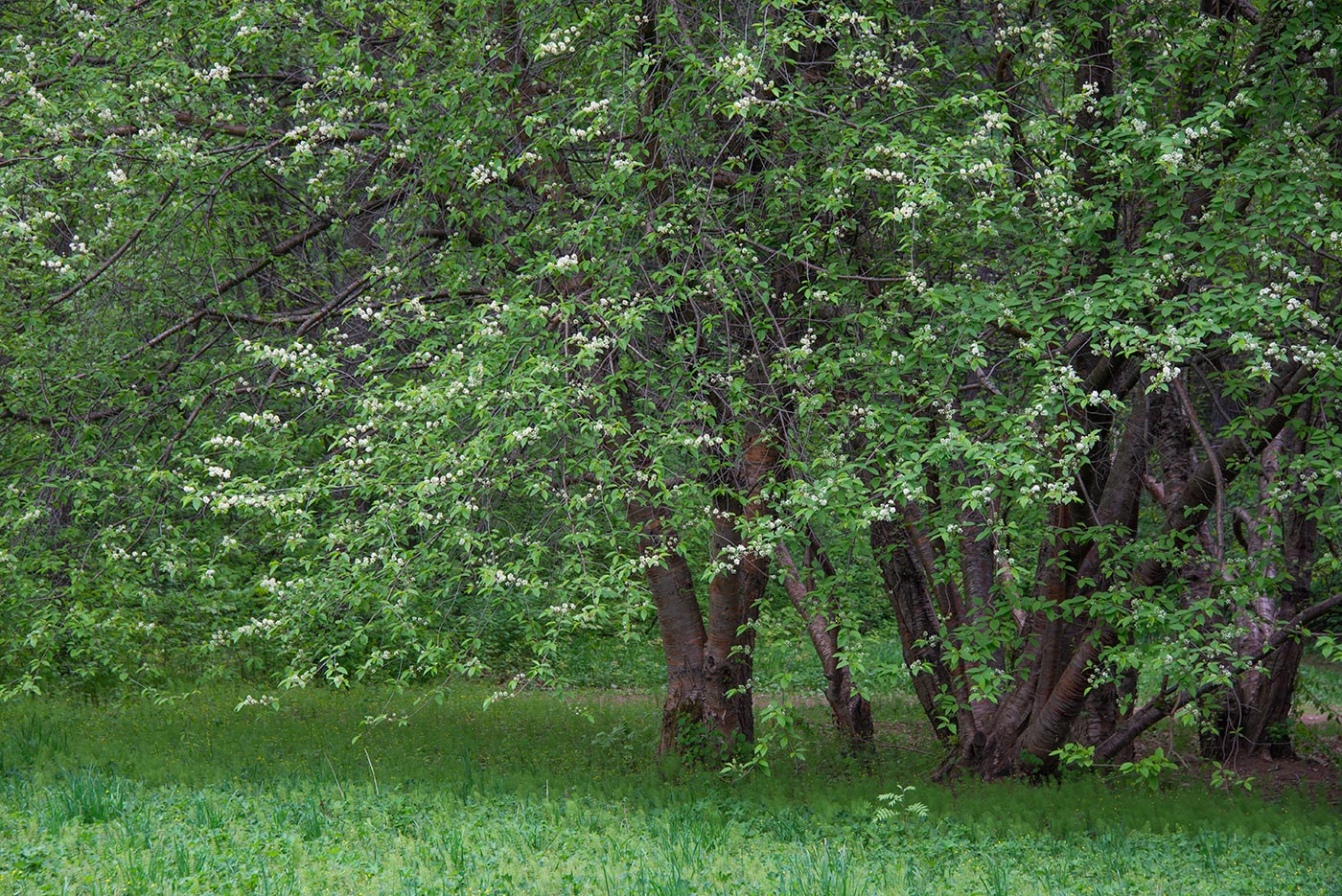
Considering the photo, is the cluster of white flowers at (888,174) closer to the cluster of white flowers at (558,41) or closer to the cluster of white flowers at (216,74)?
the cluster of white flowers at (558,41)

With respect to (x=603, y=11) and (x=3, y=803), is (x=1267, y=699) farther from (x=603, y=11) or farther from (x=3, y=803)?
(x=3, y=803)

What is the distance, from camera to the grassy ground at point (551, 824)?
576 centimetres

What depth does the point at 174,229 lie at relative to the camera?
897cm

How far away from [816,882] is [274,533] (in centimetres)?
426

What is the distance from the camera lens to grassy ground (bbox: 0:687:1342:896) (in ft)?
18.9

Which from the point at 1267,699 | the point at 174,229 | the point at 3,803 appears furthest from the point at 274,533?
the point at 1267,699

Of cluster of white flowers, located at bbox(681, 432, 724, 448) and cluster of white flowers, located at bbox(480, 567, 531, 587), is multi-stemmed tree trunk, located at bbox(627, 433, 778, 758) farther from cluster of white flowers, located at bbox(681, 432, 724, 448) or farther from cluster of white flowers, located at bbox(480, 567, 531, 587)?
cluster of white flowers, located at bbox(480, 567, 531, 587)

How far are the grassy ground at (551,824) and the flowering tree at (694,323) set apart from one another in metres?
0.97

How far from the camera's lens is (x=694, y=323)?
795 centimetres

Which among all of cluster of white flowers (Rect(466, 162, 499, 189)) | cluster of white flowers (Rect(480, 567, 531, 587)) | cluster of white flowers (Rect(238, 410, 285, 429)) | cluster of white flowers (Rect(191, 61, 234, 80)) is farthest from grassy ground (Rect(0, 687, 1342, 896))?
cluster of white flowers (Rect(191, 61, 234, 80))

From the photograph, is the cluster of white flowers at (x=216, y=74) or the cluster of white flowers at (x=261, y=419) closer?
the cluster of white flowers at (x=261, y=419)

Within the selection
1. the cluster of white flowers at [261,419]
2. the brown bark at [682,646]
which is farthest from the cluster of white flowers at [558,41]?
the brown bark at [682,646]

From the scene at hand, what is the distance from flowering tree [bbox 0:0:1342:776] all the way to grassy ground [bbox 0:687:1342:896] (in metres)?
0.97

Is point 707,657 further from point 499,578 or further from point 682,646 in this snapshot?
point 499,578
